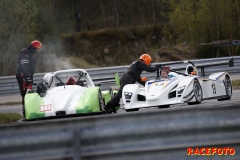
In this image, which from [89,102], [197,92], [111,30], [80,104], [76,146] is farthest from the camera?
[111,30]

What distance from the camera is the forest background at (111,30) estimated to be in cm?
3900

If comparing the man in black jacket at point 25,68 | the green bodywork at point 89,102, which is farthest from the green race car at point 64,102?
the man in black jacket at point 25,68

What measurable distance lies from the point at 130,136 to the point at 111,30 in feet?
172

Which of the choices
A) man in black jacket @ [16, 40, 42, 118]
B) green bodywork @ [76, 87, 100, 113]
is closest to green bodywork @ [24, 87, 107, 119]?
green bodywork @ [76, 87, 100, 113]

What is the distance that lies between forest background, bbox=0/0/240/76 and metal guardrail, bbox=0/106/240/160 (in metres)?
31.3

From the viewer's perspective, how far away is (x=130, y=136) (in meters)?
5.95

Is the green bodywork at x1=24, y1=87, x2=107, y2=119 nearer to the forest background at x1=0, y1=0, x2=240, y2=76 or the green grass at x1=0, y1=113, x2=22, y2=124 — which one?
the green grass at x1=0, y1=113, x2=22, y2=124

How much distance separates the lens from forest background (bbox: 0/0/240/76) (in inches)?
1535

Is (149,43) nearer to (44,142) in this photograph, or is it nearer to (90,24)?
(90,24)

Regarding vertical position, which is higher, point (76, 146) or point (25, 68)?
point (25, 68)

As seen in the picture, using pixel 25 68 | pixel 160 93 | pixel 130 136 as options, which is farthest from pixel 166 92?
pixel 130 136

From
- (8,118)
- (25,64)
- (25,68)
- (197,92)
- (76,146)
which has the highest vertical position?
(25,64)

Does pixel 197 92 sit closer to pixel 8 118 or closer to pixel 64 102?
pixel 64 102

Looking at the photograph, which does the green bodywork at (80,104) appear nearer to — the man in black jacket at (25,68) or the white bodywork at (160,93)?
the white bodywork at (160,93)
